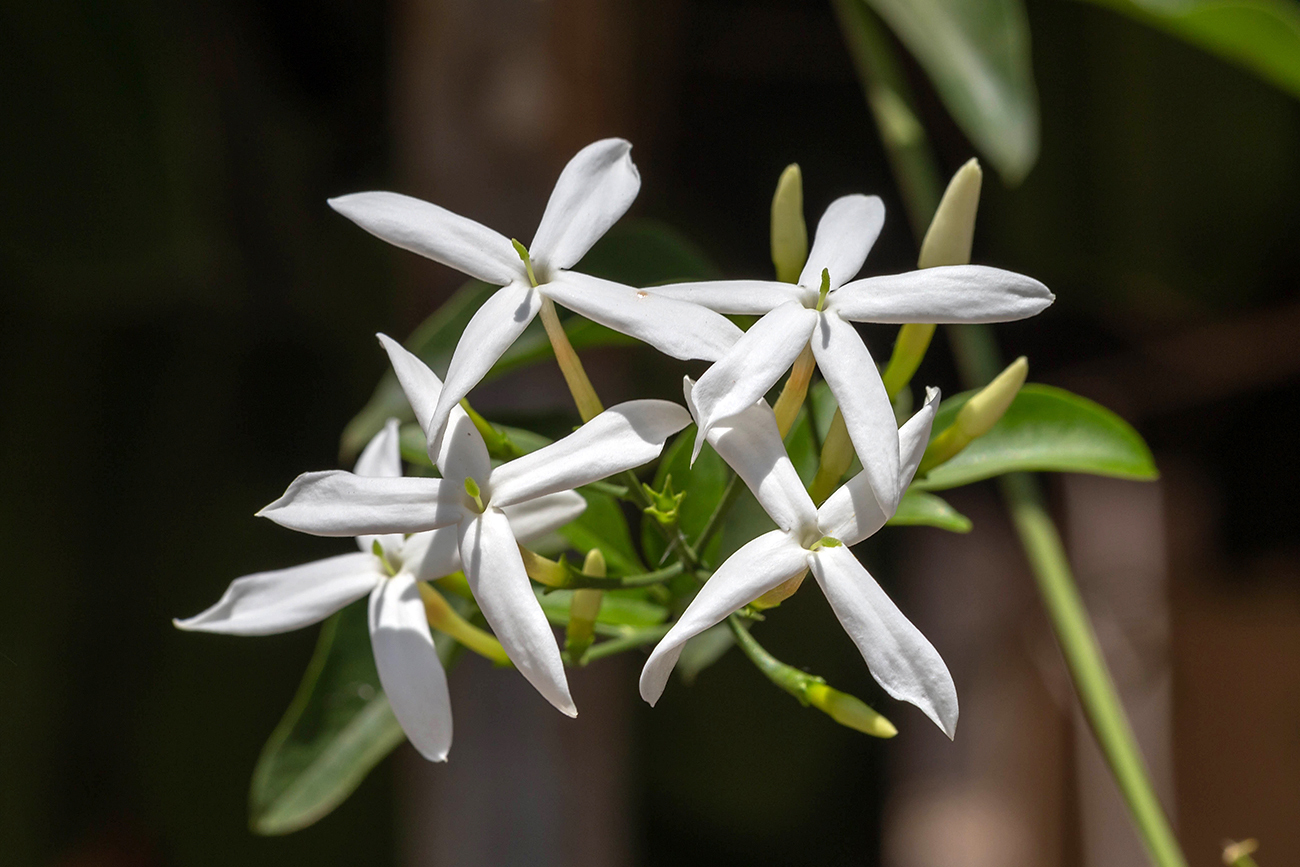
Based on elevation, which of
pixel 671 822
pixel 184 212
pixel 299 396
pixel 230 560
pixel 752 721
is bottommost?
pixel 671 822

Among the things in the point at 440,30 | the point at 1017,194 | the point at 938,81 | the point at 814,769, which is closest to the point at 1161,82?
the point at 1017,194

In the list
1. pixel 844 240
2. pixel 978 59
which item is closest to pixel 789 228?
pixel 844 240

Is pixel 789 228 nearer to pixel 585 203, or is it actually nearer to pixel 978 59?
pixel 585 203

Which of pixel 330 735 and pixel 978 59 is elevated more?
pixel 978 59

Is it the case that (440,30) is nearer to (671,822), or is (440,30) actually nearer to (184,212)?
(184,212)

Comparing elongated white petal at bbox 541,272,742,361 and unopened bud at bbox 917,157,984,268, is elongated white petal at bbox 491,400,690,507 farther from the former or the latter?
unopened bud at bbox 917,157,984,268

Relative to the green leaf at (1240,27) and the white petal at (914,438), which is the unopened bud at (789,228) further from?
the green leaf at (1240,27)
